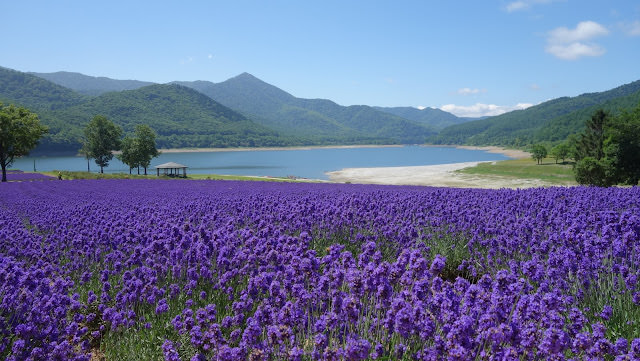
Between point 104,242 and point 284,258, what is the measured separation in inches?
153

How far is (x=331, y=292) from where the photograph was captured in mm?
3678

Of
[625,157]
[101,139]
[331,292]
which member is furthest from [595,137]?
[101,139]

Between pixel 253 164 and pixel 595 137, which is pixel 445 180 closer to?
pixel 595 137

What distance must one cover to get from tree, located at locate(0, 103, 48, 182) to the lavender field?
115 feet

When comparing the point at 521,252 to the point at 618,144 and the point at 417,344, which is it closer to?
the point at 417,344

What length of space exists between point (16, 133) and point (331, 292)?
43258mm

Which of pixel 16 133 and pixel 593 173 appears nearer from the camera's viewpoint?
pixel 593 173

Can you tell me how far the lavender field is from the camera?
2.93 m

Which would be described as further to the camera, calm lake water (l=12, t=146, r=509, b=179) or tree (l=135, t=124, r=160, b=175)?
calm lake water (l=12, t=146, r=509, b=179)

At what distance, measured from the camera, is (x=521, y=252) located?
19.9 ft

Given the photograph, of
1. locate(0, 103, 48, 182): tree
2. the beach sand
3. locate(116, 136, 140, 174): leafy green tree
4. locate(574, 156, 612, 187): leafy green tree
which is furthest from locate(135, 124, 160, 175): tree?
locate(574, 156, 612, 187): leafy green tree

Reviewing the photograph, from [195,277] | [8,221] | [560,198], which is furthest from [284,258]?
[560,198]

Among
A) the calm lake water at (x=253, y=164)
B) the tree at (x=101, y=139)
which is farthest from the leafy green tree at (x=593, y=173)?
the tree at (x=101, y=139)

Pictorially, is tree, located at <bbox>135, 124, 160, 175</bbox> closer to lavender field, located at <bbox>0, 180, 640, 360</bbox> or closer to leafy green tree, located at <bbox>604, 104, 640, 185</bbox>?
lavender field, located at <bbox>0, 180, 640, 360</bbox>
